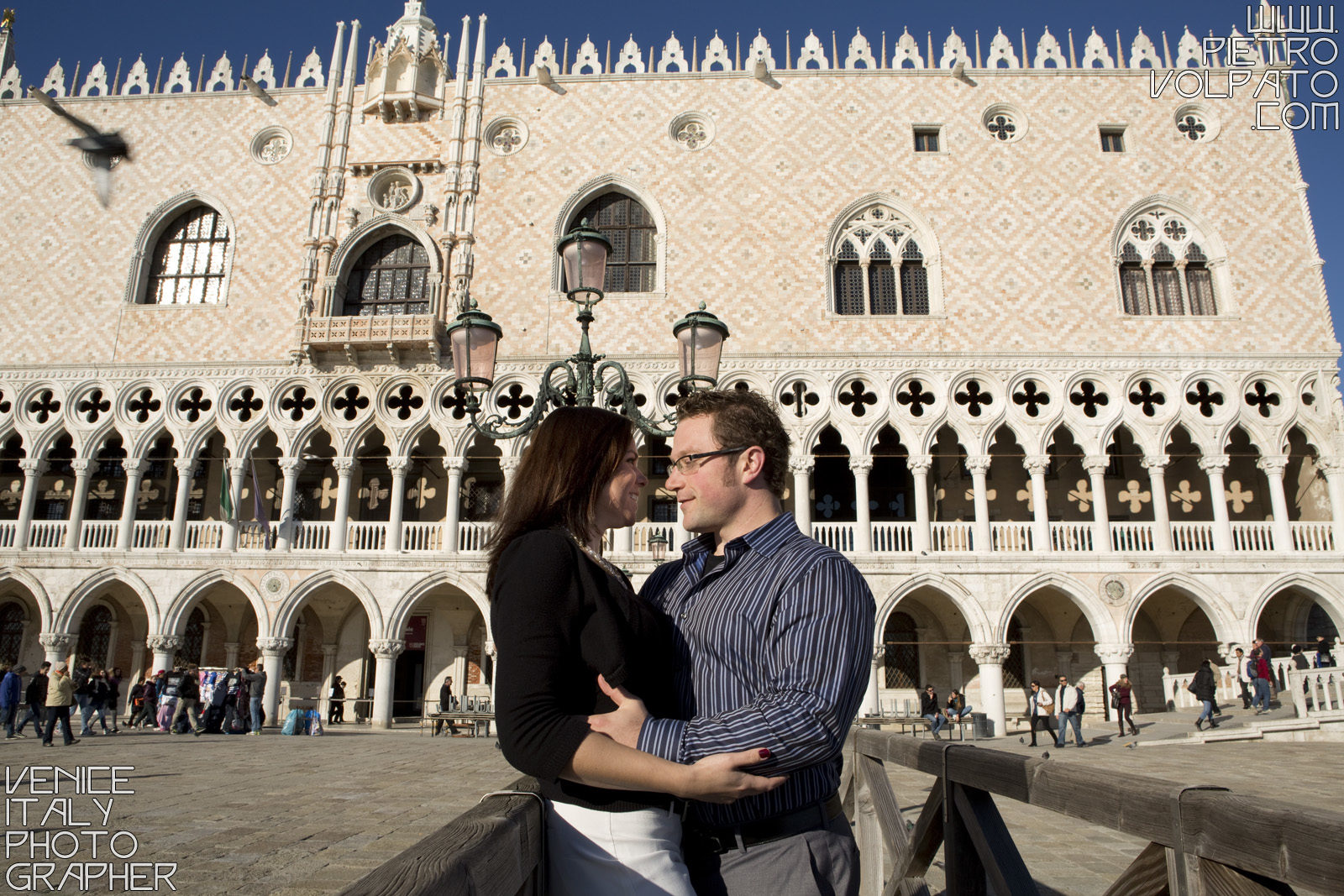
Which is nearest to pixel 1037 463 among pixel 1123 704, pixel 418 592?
pixel 1123 704

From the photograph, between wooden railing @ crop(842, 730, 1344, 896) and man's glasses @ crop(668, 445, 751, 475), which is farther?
man's glasses @ crop(668, 445, 751, 475)

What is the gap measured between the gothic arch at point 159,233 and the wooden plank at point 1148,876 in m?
19.8

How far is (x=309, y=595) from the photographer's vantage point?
654 inches

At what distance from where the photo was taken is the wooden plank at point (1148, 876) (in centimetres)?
162

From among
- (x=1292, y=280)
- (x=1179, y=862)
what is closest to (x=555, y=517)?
(x=1179, y=862)

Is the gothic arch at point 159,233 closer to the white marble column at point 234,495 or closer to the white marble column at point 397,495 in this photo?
the white marble column at point 234,495

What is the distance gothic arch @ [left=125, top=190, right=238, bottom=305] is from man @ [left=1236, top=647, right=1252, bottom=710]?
20.1 m

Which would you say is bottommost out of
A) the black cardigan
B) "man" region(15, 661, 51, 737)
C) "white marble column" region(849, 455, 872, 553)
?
"man" region(15, 661, 51, 737)

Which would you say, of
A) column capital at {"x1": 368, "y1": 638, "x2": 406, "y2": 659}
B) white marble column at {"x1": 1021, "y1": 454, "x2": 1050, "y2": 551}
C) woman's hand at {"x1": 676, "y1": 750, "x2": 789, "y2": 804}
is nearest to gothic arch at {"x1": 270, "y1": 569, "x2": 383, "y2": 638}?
column capital at {"x1": 368, "y1": 638, "x2": 406, "y2": 659}

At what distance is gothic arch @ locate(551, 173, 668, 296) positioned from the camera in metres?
17.8

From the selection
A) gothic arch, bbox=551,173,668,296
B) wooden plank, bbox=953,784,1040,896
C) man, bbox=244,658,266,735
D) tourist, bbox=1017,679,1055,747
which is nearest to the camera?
wooden plank, bbox=953,784,1040,896

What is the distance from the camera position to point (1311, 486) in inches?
661

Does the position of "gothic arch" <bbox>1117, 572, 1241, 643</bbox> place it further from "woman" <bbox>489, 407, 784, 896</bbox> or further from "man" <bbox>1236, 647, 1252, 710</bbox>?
"woman" <bbox>489, 407, 784, 896</bbox>

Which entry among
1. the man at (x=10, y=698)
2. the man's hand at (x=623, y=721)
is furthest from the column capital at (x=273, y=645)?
the man's hand at (x=623, y=721)
